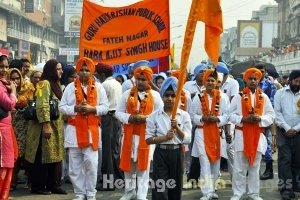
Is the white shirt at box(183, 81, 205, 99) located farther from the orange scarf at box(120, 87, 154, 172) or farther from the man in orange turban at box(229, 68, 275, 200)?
the orange scarf at box(120, 87, 154, 172)

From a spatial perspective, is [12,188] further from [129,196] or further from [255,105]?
[255,105]

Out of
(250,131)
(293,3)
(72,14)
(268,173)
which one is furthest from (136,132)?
(293,3)

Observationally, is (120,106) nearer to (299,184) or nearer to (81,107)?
(81,107)

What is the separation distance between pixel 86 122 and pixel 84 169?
0.65 meters

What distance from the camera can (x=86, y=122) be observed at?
732 cm

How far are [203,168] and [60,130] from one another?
2136 mm

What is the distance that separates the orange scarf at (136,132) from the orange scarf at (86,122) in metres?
0.41

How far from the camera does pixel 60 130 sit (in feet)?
26.3

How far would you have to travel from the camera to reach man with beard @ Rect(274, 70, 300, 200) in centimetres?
787

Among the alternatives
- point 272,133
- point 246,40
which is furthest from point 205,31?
point 246,40

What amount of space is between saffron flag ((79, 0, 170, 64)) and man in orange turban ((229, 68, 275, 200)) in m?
1.77

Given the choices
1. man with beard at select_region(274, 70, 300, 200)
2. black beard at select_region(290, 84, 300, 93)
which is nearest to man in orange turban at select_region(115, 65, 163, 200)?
man with beard at select_region(274, 70, 300, 200)

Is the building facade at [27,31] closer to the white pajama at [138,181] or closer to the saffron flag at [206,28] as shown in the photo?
the white pajama at [138,181]

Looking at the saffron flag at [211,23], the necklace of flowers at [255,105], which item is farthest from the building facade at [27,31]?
the saffron flag at [211,23]
